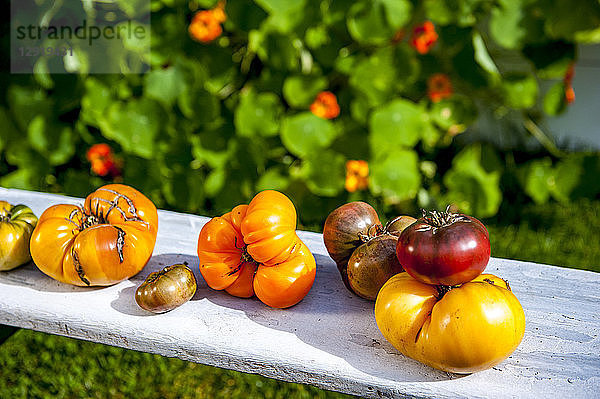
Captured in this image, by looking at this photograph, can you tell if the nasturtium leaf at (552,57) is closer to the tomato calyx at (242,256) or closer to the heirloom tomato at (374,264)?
the heirloom tomato at (374,264)

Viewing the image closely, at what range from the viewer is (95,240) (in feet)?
4.02

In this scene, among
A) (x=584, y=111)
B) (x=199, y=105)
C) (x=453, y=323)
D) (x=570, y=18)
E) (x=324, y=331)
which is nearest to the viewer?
(x=453, y=323)

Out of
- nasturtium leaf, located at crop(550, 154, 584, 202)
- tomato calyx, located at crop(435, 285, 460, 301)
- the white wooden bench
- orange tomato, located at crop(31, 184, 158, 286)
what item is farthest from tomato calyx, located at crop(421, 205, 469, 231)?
nasturtium leaf, located at crop(550, 154, 584, 202)

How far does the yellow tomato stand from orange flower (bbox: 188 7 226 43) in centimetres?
174

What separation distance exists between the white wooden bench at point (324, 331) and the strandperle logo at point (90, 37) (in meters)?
1.52

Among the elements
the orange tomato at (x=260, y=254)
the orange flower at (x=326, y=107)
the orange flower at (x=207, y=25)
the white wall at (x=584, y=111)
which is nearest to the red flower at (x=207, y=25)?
the orange flower at (x=207, y=25)

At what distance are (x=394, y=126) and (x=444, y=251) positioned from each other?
157 cm

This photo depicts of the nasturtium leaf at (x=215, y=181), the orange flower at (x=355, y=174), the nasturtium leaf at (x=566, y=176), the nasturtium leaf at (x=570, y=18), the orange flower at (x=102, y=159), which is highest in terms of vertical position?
the nasturtium leaf at (x=570, y=18)

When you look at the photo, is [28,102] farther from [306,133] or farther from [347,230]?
[347,230]

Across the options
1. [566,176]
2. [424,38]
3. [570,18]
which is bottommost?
[566,176]

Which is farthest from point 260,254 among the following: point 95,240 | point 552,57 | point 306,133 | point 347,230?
point 552,57

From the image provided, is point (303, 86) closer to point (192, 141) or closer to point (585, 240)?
point (192, 141)

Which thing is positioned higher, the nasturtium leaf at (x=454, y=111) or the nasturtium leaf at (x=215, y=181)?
the nasturtium leaf at (x=454, y=111)

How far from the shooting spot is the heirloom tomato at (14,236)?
133 cm
